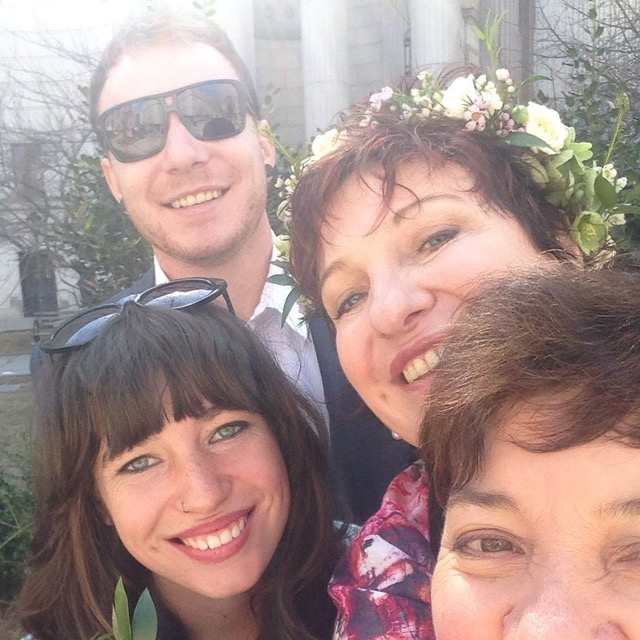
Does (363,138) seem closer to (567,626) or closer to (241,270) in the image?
(567,626)

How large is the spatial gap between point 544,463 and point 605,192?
2.99 ft

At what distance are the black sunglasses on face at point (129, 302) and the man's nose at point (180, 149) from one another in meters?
1.05

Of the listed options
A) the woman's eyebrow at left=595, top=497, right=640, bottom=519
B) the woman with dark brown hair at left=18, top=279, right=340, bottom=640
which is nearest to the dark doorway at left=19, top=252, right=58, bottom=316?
the woman with dark brown hair at left=18, top=279, right=340, bottom=640

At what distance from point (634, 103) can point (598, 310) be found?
3.44 metres

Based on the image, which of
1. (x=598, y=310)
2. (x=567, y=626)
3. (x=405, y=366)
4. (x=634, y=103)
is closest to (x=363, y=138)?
(x=405, y=366)

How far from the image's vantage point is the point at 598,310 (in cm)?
123

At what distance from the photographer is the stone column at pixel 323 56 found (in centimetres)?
874

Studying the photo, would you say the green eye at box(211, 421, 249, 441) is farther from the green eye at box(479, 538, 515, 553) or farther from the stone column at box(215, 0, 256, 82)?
the stone column at box(215, 0, 256, 82)

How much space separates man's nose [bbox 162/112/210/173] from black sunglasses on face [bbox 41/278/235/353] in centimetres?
105

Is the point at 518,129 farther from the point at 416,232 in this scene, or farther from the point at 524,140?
the point at 416,232

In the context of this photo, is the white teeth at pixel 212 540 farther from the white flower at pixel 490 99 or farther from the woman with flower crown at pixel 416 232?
the white flower at pixel 490 99

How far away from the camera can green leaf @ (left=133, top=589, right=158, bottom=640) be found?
1583 mm

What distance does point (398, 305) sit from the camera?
162 cm

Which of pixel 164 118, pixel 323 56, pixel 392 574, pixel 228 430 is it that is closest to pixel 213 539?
pixel 228 430
